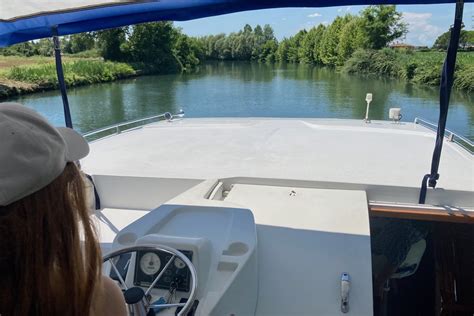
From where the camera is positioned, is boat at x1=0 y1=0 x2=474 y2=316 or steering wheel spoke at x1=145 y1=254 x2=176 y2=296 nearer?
steering wheel spoke at x1=145 y1=254 x2=176 y2=296

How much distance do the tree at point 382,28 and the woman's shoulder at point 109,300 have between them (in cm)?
3492

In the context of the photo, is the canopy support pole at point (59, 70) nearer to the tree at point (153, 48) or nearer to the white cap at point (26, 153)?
the white cap at point (26, 153)

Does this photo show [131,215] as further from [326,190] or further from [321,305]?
[321,305]

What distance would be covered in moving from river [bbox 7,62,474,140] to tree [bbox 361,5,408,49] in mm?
10585

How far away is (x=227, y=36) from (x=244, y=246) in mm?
57406

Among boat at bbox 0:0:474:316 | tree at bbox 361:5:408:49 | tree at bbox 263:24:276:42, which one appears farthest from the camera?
tree at bbox 263:24:276:42

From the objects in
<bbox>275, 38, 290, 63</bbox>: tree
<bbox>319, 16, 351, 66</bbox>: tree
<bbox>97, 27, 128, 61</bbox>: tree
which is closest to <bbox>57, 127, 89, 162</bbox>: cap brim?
<bbox>97, 27, 128, 61</bbox>: tree

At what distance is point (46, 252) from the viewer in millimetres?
537

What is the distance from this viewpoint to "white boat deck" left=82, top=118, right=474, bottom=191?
2145mm

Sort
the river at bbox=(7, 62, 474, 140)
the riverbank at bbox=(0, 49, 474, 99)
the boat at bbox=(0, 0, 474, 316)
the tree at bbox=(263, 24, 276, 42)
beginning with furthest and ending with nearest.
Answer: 1. the tree at bbox=(263, 24, 276, 42)
2. the riverbank at bbox=(0, 49, 474, 99)
3. the river at bbox=(7, 62, 474, 140)
4. the boat at bbox=(0, 0, 474, 316)

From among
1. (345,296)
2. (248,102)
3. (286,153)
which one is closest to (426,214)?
(345,296)

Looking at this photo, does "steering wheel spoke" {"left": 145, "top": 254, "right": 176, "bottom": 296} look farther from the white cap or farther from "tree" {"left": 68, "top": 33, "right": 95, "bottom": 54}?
"tree" {"left": 68, "top": 33, "right": 95, "bottom": 54}

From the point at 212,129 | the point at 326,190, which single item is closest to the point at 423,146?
the point at 326,190

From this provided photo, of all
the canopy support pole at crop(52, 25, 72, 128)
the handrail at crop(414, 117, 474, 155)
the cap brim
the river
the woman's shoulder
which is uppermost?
the canopy support pole at crop(52, 25, 72, 128)
